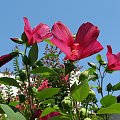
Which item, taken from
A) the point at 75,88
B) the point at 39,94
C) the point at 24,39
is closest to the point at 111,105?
the point at 75,88

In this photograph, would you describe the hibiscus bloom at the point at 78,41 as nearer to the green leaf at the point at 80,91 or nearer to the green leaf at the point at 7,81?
the green leaf at the point at 80,91

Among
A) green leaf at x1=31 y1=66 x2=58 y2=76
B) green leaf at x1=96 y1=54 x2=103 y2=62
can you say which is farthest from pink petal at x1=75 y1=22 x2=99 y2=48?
green leaf at x1=96 y1=54 x2=103 y2=62

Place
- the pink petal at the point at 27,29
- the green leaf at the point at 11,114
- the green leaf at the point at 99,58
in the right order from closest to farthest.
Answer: the green leaf at the point at 11,114, the pink petal at the point at 27,29, the green leaf at the point at 99,58

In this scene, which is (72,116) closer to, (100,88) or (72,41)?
(72,41)

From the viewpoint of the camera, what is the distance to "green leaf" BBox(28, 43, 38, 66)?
3.74 feet

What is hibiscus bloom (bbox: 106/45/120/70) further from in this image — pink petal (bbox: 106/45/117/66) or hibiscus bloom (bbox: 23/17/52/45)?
hibiscus bloom (bbox: 23/17/52/45)

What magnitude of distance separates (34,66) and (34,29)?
124 mm

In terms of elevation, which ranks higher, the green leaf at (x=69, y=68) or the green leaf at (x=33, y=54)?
the green leaf at (x=33, y=54)

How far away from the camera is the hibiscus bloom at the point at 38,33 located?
1188 mm

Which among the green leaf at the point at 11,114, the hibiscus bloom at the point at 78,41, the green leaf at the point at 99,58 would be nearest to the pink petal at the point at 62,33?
the hibiscus bloom at the point at 78,41

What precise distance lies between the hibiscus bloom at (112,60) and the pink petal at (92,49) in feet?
0.52

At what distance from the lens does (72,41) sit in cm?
112

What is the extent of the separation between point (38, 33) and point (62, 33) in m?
0.13

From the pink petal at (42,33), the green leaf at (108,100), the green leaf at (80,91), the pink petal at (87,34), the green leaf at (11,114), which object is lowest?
the green leaf at (11,114)
